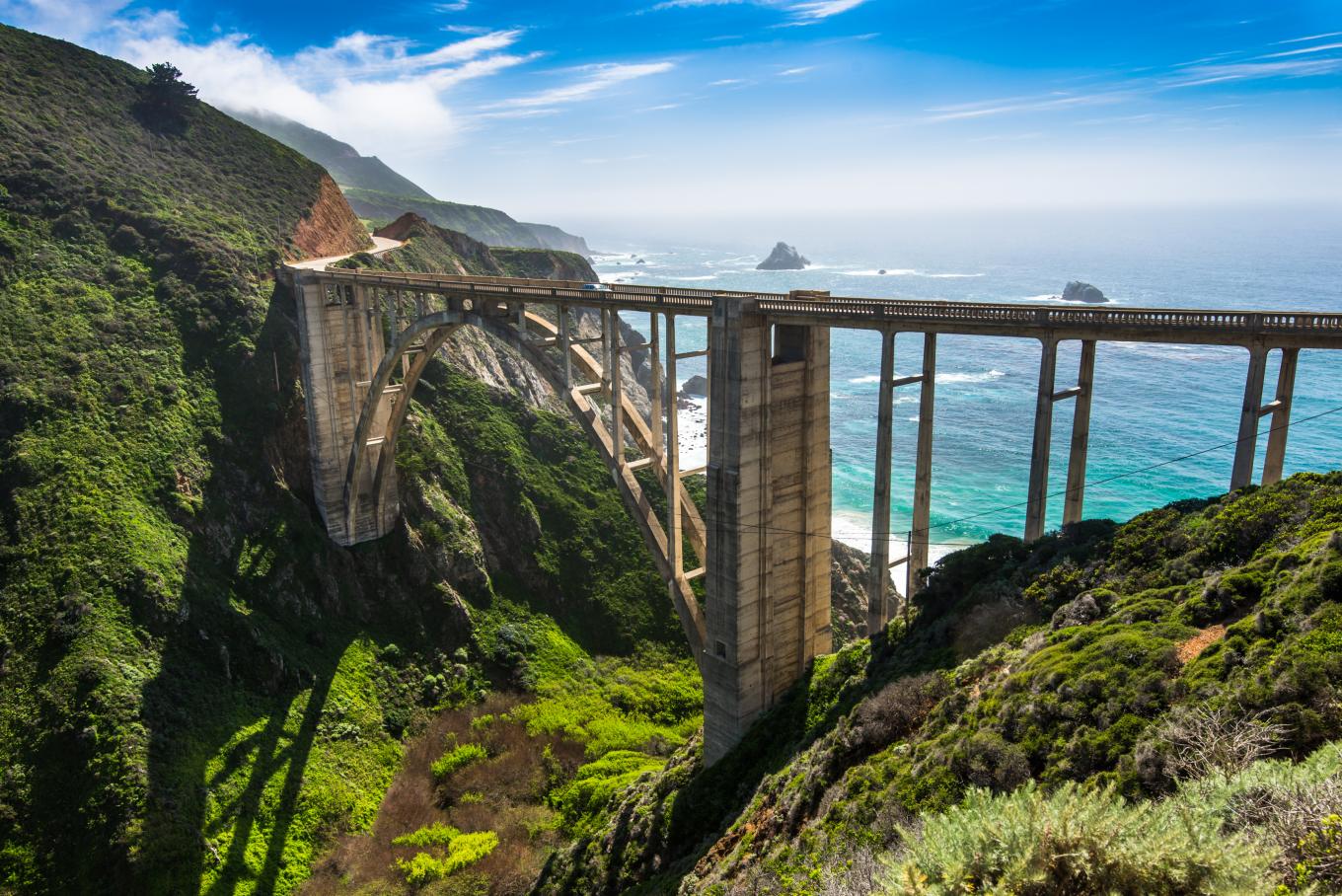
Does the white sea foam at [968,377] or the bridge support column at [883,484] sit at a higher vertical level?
the bridge support column at [883,484]

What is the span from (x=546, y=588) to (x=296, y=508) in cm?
1143

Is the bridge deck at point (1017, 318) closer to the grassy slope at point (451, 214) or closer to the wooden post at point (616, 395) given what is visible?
the wooden post at point (616, 395)

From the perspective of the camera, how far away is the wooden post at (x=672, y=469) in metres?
21.3

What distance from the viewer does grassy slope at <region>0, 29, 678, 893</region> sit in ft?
76.8

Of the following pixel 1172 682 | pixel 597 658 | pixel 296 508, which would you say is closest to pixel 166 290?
pixel 296 508

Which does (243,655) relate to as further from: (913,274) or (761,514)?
(913,274)

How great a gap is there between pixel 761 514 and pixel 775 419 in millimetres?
2388

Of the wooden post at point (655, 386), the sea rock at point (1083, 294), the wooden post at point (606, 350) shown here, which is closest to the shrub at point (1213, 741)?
the wooden post at point (655, 386)

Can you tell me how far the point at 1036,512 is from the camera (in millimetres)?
16547

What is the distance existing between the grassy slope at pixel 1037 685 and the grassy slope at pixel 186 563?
12736mm

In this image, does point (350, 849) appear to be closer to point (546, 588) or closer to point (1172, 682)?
point (546, 588)

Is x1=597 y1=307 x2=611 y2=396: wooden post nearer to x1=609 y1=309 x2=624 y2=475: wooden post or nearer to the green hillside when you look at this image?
x1=609 y1=309 x2=624 y2=475: wooden post

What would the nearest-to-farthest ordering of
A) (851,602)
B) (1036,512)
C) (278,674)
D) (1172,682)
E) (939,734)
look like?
(1172,682) → (939,734) → (1036,512) → (278,674) → (851,602)

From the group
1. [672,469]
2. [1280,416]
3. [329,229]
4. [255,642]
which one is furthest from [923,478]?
[329,229]
